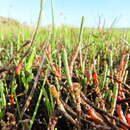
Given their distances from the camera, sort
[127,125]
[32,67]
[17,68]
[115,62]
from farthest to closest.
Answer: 1. [115,62]
2. [32,67]
3. [17,68]
4. [127,125]

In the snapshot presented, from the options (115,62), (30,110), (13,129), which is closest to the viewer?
(13,129)

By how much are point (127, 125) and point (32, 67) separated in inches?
22.8

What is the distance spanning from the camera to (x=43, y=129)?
65 cm

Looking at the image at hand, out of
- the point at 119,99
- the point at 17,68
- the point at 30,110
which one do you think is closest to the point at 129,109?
the point at 119,99

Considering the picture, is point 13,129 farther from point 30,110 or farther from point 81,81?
point 81,81

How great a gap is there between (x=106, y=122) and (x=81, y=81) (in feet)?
1.06

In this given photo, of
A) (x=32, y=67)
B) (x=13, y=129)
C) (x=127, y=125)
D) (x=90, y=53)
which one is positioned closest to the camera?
(x=127, y=125)

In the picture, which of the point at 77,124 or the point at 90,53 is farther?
the point at 90,53

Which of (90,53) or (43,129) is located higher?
(90,53)

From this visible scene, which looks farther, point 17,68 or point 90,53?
point 90,53

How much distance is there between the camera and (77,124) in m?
0.53

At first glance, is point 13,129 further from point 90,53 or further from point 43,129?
point 90,53

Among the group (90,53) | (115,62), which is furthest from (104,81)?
(90,53)

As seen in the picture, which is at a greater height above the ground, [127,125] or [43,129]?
[127,125]
